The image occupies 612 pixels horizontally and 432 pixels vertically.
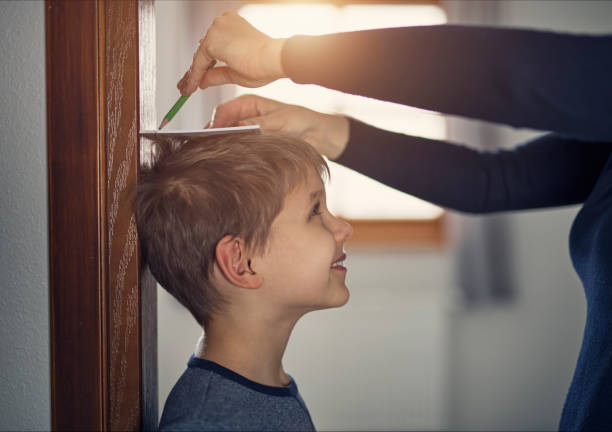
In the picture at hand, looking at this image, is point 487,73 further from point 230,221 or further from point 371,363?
point 371,363

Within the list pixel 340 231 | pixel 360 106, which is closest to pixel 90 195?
A: pixel 340 231

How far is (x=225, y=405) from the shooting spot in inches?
29.5

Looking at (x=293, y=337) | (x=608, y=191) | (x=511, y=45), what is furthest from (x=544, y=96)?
(x=293, y=337)

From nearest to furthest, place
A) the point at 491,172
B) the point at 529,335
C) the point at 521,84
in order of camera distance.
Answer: the point at 521,84 < the point at 491,172 < the point at 529,335

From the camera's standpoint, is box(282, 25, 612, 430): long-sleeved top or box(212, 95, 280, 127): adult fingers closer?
box(282, 25, 612, 430): long-sleeved top

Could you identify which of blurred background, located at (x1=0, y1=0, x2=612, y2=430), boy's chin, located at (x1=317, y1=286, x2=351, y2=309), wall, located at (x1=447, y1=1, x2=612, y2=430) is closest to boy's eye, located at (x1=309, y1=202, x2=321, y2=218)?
boy's chin, located at (x1=317, y1=286, x2=351, y2=309)

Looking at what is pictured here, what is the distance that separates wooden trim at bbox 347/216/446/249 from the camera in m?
2.66

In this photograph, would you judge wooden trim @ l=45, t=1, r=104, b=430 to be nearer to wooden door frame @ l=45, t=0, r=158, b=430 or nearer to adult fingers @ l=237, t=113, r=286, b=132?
wooden door frame @ l=45, t=0, r=158, b=430

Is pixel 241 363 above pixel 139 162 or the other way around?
the other way around

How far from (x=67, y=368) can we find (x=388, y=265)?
2.11 meters

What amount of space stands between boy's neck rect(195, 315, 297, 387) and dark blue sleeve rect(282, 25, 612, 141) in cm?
44

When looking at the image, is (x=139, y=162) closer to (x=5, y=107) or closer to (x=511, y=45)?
(x=5, y=107)

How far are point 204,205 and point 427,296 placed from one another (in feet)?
6.39

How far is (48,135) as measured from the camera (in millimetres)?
643
